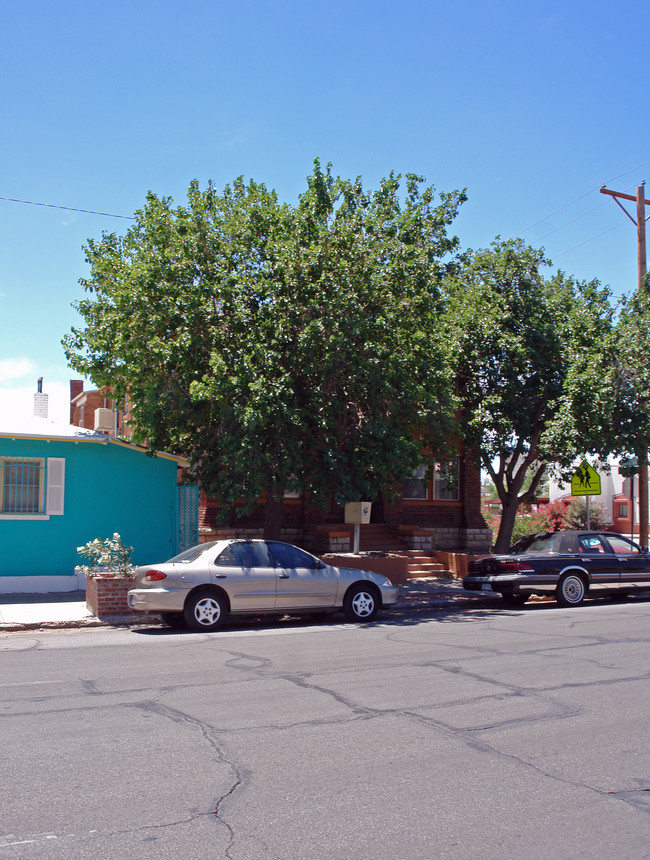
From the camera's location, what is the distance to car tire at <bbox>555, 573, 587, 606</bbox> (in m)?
15.4

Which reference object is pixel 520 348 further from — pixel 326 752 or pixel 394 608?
pixel 326 752

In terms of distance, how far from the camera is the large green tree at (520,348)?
730 inches

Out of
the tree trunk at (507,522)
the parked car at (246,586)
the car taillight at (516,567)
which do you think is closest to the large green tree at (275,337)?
the parked car at (246,586)

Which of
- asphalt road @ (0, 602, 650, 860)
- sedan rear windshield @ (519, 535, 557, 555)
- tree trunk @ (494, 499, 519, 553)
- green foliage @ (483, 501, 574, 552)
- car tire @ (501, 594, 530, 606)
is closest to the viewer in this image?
asphalt road @ (0, 602, 650, 860)

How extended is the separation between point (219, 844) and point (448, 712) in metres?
3.25

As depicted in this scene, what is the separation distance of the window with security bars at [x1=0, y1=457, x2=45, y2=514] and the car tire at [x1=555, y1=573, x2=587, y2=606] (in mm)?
10728

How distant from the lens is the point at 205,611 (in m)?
11.9

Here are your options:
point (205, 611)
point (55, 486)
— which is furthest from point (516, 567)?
point (55, 486)

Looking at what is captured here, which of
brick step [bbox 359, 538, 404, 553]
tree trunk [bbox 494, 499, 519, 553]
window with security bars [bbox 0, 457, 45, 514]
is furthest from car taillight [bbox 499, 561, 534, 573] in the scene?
window with security bars [bbox 0, 457, 45, 514]

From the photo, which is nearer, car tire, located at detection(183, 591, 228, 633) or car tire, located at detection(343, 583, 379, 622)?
car tire, located at detection(183, 591, 228, 633)

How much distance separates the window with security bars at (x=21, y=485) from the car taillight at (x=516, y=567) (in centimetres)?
954

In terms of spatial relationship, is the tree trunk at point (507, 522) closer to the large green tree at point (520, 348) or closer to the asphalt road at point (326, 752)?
the large green tree at point (520, 348)

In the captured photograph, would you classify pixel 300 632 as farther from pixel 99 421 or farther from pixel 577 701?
pixel 99 421

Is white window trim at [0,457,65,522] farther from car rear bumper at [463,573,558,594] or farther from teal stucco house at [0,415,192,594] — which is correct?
car rear bumper at [463,573,558,594]
